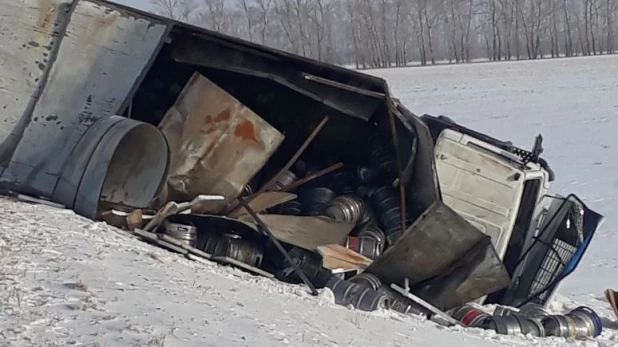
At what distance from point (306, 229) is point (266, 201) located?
2.12 feet

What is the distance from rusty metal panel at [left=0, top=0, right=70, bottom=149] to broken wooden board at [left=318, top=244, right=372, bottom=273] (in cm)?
336

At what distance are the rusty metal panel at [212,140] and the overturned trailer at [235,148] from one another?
1cm

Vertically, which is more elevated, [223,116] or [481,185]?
[223,116]

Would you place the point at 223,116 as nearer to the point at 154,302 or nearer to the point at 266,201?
the point at 266,201

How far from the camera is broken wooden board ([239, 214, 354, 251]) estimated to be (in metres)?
8.18

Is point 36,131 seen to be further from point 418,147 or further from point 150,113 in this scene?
point 418,147

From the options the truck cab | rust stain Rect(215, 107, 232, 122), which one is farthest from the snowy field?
rust stain Rect(215, 107, 232, 122)

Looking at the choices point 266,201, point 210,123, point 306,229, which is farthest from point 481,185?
point 210,123

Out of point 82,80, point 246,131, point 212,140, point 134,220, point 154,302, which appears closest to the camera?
point 154,302

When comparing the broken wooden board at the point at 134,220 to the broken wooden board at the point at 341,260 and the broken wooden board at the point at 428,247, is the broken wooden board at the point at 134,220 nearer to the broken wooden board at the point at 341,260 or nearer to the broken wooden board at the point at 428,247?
the broken wooden board at the point at 341,260

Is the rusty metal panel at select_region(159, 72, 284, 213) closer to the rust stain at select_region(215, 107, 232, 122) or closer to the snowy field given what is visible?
the rust stain at select_region(215, 107, 232, 122)

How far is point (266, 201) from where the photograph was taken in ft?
29.3

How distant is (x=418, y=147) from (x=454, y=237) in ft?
3.83

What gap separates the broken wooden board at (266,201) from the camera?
8.55 m
